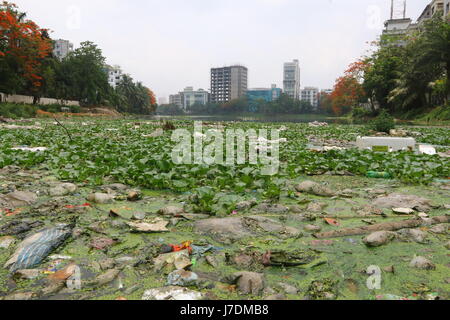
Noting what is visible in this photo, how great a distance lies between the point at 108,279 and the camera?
163cm

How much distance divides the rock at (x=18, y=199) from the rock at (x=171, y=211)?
44.5 inches

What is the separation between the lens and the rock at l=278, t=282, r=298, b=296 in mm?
1526

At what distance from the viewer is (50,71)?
2983 centimetres

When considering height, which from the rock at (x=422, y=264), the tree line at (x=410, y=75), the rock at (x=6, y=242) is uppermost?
the tree line at (x=410, y=75)

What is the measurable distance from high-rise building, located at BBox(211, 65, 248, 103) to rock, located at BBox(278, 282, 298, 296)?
121 meters

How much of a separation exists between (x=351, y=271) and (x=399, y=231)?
0.76 m

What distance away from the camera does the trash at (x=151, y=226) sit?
2290 mm

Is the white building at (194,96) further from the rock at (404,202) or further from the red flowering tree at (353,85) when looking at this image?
the rock at (404,202)

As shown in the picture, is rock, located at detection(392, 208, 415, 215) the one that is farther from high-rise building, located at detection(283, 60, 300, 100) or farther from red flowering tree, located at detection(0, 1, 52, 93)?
high-rise building, located at detection(283, 60, 300, 100)

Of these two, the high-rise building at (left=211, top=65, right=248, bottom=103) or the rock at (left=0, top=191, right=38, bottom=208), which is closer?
the rock at (left=0, top=191, right=38, bottom=208)

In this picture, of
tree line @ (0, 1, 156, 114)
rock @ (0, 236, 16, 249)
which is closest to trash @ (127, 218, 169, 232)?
rock @ (0, 236, 16, 249)

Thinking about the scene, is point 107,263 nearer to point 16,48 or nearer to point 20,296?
point 20,296

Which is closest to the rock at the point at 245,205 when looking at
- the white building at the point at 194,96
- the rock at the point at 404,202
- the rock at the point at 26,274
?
the rock at the point at 404,202

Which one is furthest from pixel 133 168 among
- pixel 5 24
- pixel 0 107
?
pixel 5 24
